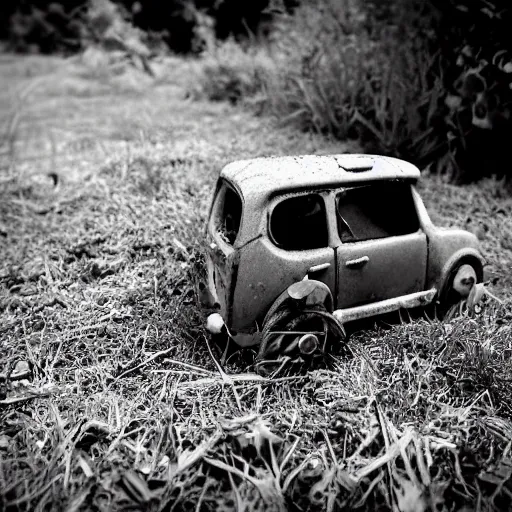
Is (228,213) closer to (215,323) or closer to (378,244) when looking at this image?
(215,323)

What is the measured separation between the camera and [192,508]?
6.21ft

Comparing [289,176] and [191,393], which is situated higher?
[289,176]

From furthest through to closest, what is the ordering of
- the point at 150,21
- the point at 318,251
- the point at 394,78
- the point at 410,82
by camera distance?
the point at 150,21 → the point at 410,82 → the point at 394,78 → the point at 318,251

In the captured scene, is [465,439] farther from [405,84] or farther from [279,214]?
[405,84]

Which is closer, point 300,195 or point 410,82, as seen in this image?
point 300,195

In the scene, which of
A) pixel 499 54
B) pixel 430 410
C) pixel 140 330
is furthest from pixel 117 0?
pixel 430 410

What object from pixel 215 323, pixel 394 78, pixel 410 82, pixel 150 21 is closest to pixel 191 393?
pixel 215 323

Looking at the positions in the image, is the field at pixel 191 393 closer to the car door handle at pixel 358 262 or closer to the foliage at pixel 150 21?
the car door handle at pixel 358 262

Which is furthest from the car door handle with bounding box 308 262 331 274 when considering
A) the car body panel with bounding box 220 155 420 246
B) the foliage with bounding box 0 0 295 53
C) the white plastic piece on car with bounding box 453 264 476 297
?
the foliage with bounding box 0 0 295 53

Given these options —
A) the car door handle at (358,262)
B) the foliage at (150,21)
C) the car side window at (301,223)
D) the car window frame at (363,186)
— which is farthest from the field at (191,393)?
the foliage at (150,21)

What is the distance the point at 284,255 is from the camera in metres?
2.47

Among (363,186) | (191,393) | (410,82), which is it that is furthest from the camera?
(410,82)

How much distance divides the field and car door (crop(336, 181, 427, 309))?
27cm

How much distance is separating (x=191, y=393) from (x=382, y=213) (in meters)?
1.55
